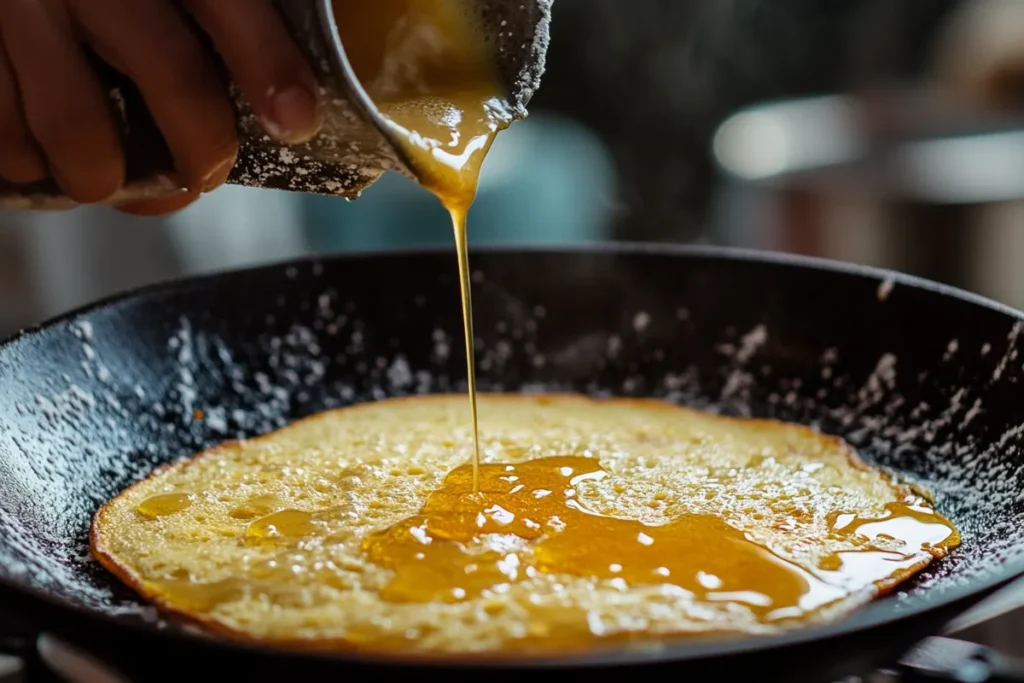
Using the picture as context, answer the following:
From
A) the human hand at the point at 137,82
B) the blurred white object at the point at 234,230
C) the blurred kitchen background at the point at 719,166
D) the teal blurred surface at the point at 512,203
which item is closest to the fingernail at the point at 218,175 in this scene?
the human hand at the point at 137,82

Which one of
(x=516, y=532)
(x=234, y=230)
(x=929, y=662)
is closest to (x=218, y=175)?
(x=516, y=532)

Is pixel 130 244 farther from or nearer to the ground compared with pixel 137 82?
nearer to the ground

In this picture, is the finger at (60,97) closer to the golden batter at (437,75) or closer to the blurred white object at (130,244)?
the golden batter at (437,75)

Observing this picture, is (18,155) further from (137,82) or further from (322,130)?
(322,130)

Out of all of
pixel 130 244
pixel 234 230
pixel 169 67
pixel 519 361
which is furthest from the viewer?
pixel 234 230

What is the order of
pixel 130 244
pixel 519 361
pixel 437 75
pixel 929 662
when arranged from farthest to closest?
pixel 130 244
pixel 519 361
pixel 437 75
pixel 929 662

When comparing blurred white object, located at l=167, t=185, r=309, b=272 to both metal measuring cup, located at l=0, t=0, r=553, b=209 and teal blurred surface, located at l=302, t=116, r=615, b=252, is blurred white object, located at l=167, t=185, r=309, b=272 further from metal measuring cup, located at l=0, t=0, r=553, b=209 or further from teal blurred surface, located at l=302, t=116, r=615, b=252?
metal measuring cup, located at l=0, t=0, r=553, b=209

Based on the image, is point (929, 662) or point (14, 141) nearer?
point (929, 662)

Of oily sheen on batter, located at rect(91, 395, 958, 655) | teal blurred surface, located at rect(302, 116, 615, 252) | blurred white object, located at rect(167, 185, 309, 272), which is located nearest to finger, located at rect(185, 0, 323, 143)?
oily sheen on batter, located at rect(91, 395, 958, 655)
